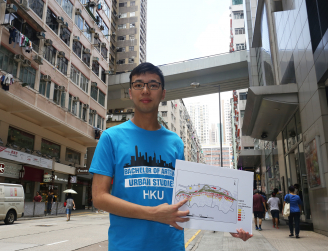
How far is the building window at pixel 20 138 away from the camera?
22.2m

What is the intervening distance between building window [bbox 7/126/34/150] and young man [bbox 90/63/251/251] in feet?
73.8

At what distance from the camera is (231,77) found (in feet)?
87.8

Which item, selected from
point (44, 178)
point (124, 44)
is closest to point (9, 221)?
point (44, 178)

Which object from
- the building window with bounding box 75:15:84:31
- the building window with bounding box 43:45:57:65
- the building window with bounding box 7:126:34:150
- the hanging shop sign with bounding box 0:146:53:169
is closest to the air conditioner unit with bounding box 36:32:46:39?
the building window with bounding box 43:45:57:65

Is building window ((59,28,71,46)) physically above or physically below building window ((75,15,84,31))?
below

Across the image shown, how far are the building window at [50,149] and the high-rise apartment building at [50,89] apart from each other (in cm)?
3

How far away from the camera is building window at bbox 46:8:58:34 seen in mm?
24969

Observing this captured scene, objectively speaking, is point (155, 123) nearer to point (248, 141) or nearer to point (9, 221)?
point (9, 221)

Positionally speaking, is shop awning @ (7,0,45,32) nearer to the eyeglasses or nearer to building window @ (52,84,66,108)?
building window @ (52,84,66,108)

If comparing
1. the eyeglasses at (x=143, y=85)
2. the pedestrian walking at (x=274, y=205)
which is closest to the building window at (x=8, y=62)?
the pedestrian walking at (x=274, y=205)

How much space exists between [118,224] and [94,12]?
35.9 m

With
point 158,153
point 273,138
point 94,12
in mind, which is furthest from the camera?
point 94,12

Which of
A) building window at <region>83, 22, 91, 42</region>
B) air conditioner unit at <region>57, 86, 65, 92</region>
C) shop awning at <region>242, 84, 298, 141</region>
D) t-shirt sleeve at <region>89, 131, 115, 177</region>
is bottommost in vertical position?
t-shirt sleeve at <region>89, 131, 115, 177</region>

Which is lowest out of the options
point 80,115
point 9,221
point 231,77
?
point 9,221
